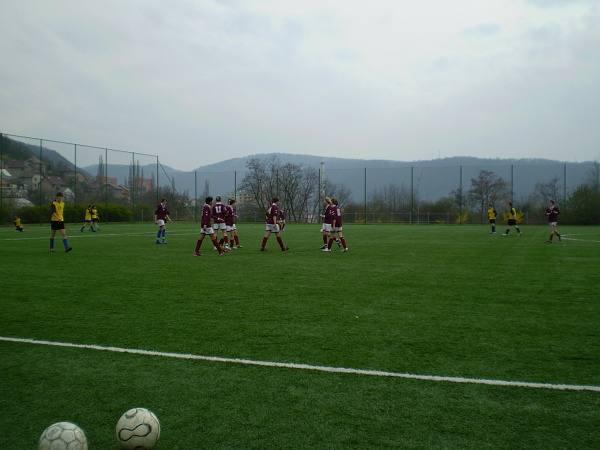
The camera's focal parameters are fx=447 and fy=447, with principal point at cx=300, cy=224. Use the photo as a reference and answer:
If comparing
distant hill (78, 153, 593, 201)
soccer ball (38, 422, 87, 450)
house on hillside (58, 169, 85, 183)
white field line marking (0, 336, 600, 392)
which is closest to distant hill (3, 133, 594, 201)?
distant hill (78, 153, 593, 201)

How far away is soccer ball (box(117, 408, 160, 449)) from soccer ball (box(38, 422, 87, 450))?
0.72ft

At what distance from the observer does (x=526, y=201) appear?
4447cm

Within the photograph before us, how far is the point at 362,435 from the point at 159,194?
51317mm

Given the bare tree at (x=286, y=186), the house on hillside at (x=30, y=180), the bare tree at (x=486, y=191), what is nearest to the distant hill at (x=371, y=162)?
the bare tree at (x=286, y=186)

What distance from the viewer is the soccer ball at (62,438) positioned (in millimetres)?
2570

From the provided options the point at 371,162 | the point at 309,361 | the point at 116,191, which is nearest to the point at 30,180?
the point at 116,191

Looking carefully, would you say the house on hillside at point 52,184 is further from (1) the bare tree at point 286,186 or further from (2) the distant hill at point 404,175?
(1) the bare tree at point 286,186

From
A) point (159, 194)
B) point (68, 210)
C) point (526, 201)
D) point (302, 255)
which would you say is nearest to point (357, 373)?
point (302, 255)

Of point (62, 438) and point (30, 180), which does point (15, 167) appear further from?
point (62, 438)

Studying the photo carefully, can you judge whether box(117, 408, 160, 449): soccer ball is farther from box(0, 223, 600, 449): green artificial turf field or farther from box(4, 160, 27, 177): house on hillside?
box(4, 160, 27, 177): house on hillside

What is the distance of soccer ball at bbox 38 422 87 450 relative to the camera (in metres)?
2.57

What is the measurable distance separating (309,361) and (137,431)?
189 centimetres

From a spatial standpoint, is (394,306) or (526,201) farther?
(526,201)

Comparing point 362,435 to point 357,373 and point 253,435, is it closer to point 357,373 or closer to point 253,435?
point 253,435
